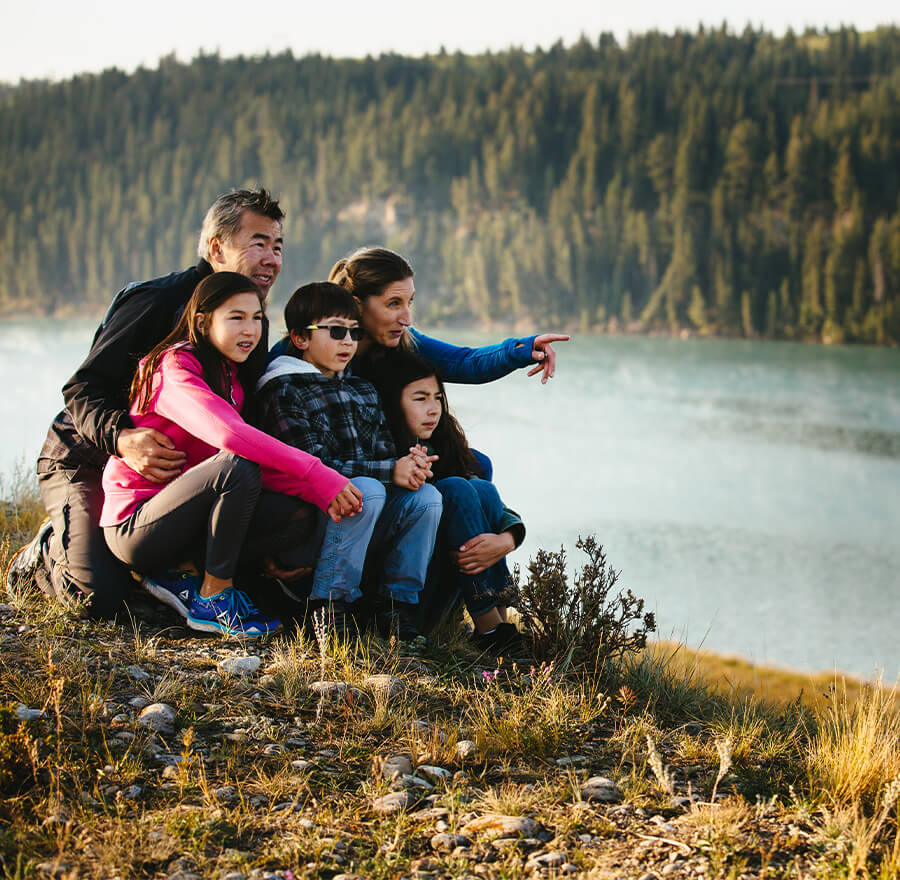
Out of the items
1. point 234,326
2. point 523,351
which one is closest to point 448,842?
point 234,326

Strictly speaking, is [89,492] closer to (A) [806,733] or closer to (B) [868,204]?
(A) [806,733]

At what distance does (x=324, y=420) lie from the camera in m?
4.36

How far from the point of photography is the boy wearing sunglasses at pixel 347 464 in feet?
13.9

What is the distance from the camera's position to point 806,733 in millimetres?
4043

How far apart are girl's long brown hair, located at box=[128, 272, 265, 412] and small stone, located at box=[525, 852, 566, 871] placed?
92.0 inches

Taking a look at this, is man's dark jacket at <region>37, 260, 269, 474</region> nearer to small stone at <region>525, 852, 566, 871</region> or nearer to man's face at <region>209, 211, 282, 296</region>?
man's face at <region>209, 211, 282, 296</region>

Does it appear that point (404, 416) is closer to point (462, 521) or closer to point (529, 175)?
point (462, 521)

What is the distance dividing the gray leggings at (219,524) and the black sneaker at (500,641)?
952 mm

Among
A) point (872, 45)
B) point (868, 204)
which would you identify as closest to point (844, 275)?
point (868, 204)

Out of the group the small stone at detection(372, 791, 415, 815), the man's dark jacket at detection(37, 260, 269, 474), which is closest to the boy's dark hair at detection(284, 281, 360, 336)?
the man's dark jacket at detection(37, 260, 269, 474)

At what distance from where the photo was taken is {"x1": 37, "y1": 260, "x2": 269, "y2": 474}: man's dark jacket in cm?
442

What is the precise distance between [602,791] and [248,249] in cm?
303

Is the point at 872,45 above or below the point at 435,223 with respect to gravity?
above

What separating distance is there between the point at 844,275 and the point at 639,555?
7138cm
